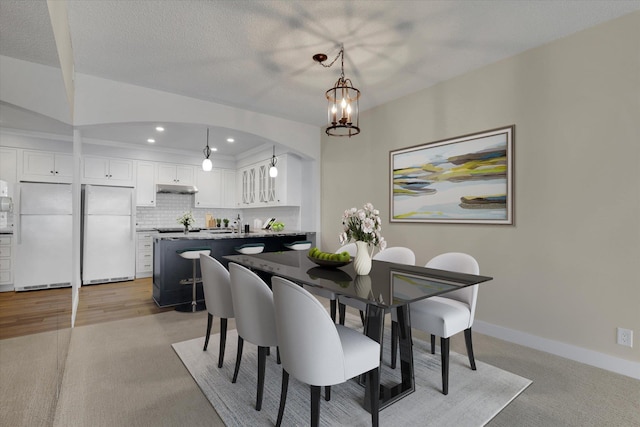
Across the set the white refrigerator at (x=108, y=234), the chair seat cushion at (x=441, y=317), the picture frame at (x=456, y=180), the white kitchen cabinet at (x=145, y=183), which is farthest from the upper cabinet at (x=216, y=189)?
the chair seat cushion at (x=441, y=317)

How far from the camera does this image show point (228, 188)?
7500 mm

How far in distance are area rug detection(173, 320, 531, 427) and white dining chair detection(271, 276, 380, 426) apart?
0.34 metres

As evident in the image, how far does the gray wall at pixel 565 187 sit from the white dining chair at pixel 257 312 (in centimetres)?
234

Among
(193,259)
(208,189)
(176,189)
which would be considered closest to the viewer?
(193,259)

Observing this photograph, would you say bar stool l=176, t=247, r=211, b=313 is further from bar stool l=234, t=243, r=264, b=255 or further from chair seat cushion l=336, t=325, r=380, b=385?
chair seat cushion l=336, t=325, r=380, b=385

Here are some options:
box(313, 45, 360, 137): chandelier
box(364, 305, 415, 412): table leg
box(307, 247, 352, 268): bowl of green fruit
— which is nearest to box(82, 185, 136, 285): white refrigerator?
box(313, 45, 360, 137): chandelier

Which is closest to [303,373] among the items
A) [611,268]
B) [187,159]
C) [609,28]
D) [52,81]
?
[52,81]

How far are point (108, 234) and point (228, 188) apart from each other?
2680 mm

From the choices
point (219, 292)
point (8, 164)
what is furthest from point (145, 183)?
point (8, 164)

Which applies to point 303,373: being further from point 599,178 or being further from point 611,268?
point 599,178

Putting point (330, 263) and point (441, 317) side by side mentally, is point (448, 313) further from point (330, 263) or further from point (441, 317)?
point (330, 263)

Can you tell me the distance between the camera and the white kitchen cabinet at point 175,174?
21.7 ft

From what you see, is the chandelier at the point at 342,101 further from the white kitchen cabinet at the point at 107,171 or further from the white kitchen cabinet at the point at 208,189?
the white kitchen cabinet at the point at 107,171

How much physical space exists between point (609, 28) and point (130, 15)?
A: 3675mm
